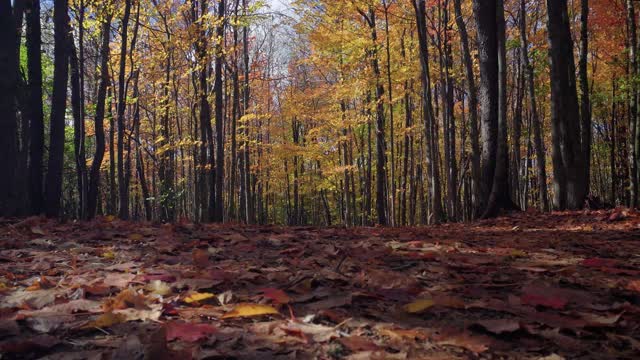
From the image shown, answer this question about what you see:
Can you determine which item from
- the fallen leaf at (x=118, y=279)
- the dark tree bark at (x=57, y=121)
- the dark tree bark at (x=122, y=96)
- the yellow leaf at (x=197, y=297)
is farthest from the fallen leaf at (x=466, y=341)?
the dark tree bark at (x=122, y=96)

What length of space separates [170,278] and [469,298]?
1.47 m

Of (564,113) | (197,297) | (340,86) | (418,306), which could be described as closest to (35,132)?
(197,297)

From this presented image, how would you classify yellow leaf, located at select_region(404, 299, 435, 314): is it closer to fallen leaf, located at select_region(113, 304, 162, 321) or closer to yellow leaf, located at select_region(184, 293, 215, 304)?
yellow leaf, located at select_region(184, 293, 215, 304)

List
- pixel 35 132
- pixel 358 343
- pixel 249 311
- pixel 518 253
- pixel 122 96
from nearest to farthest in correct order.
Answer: pixel 358 343 → pixel 249 311 → pixel 518 253 → pixel 35 132 → pixel 122 96

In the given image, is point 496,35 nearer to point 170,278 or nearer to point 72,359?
point 170,278

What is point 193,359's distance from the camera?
1268 mm

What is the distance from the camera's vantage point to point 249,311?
1.74m

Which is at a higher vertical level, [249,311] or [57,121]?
[57,121]

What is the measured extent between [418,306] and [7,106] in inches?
330

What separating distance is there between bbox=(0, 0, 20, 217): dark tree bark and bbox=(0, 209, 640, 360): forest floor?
17.8 ft

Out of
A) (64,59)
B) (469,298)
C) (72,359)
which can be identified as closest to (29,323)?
(72,359)

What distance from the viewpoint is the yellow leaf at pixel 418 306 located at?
1789mm

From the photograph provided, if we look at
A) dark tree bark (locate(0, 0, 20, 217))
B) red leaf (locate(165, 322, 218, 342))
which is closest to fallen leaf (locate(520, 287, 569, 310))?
red leaf (locate(165, 322, 218, 342))

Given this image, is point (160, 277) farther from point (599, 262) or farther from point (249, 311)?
point (599, 262)
